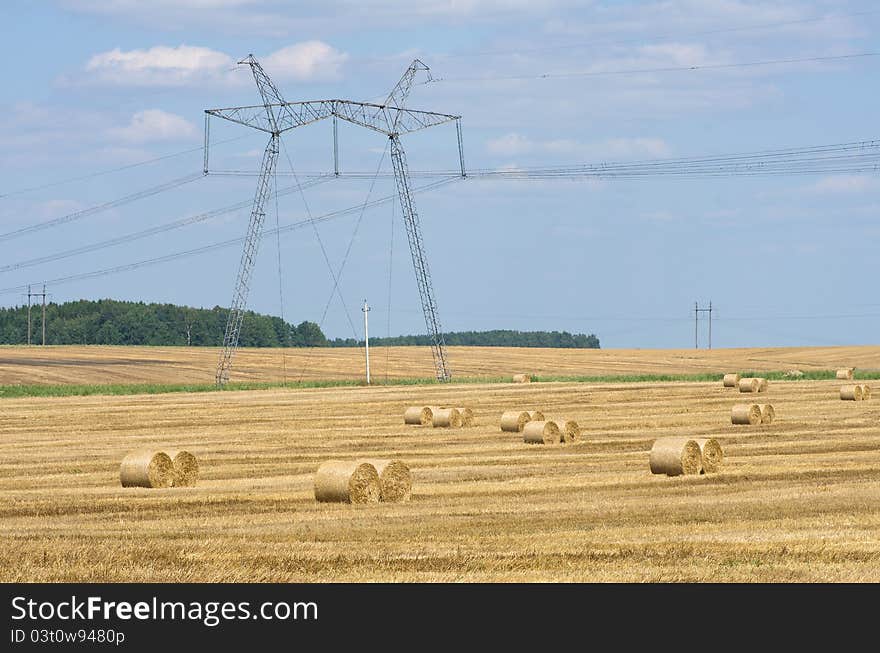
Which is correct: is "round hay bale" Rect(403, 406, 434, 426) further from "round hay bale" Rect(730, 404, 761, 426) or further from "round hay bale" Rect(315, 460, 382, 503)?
"round hay bale" Rect(315, 460, 382, 503)

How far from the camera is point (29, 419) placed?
56.0m

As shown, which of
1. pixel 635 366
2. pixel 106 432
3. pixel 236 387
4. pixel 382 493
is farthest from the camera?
pixel 635 366

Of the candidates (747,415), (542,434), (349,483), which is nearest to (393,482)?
(349,483)

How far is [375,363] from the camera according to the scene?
4520 inches

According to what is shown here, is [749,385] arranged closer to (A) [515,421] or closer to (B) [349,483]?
(A) [515,421]

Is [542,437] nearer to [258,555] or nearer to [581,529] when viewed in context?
[581,529]

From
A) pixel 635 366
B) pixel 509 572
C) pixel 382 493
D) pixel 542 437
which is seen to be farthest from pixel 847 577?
pixel 635 366

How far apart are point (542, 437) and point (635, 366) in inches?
3096

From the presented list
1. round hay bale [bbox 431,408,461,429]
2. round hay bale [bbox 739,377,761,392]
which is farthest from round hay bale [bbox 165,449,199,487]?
round hay bale [bbox 739,377,761,392]

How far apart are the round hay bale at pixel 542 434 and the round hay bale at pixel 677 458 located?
34.0 feet

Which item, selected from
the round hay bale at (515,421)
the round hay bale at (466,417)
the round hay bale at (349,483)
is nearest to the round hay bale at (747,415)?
the round hay bale at (515,421)

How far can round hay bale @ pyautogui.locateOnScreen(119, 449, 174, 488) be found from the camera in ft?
102

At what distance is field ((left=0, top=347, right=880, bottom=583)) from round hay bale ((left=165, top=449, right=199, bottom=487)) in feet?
1.13
